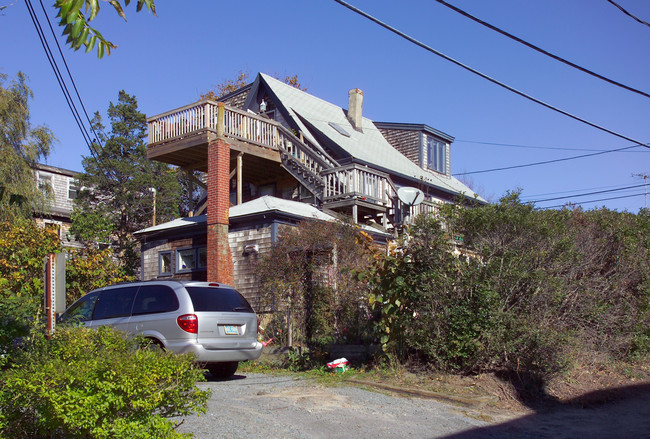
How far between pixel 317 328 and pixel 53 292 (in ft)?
22.5

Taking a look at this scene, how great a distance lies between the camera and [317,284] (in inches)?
513

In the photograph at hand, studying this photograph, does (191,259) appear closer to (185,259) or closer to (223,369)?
(185,259)

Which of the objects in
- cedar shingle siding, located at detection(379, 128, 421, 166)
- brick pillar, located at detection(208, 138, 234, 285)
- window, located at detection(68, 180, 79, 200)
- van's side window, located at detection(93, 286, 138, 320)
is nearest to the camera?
van's side window, located at detection(93, 286, 138, 320)

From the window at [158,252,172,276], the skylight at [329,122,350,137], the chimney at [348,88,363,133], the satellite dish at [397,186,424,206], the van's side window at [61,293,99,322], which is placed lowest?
the van's side window at [61,293,99,322]

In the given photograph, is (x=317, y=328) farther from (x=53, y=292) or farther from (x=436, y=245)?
(x=53, y=292)

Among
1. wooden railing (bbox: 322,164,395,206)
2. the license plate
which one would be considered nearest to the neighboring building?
wooden railing (bbox: 322,164,395,206)

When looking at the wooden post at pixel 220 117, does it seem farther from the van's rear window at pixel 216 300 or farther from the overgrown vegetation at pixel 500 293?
the van's rear window at pixel 216 300

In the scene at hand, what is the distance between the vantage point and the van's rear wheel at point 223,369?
10.8 metres

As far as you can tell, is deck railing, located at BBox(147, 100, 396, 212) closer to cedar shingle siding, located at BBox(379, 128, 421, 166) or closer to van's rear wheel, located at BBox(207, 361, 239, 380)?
cedar shingle siding, located at BBox(379, 128, 421, 166)

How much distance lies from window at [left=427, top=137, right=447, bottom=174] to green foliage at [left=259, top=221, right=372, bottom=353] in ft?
49.7

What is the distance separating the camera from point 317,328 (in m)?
12.8

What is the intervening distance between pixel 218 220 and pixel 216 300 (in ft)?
25.2

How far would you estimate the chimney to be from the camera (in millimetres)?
27750

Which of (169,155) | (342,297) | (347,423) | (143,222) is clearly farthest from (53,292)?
(143,222)
